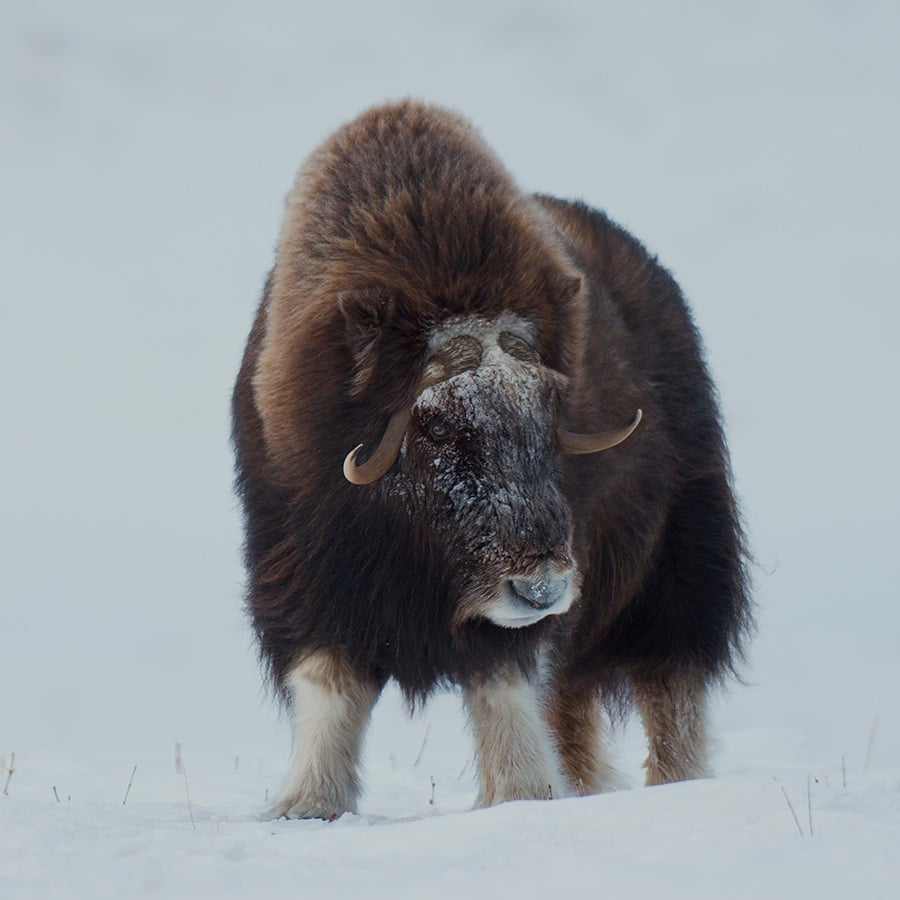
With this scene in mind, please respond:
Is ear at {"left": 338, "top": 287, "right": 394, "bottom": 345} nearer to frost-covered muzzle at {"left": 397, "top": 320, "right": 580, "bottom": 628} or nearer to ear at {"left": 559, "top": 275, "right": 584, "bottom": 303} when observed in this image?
frost-covered muzzle at {"left": 397, "top": 320, "right": 580, "bottom": 628}

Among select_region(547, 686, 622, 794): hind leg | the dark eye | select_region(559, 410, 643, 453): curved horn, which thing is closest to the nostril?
the dark eye

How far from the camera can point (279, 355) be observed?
4293 millimetres

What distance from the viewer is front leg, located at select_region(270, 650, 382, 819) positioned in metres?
4.37

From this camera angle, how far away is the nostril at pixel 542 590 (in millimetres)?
3771

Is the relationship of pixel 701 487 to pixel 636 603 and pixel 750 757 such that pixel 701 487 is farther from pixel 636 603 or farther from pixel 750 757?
pixel 750 757

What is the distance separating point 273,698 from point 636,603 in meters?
1.45

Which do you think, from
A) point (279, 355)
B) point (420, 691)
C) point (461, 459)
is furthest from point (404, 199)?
point (420, 691)

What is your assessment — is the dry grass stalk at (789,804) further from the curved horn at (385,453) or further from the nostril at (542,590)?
the curved horn at (385,453)

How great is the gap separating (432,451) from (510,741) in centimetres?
105

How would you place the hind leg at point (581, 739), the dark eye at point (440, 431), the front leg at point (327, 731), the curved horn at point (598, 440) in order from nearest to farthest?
the dark eye at point (440, 431)
the curved horn at point (598, 440)
the front leg at point (327, 731)
the hind leg at point (581, 739)

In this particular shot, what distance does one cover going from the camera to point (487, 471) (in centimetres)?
386

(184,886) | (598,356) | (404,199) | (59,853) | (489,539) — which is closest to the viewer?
(184,886)

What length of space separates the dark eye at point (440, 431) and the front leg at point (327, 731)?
91cm

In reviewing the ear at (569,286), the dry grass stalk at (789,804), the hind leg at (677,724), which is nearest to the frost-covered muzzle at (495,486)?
the ear at (569,286)
